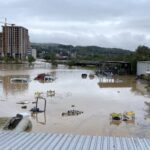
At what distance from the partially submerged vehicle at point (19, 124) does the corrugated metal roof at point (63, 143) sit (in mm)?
9402

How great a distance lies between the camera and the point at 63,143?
9.47 meters

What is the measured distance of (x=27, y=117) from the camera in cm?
2150

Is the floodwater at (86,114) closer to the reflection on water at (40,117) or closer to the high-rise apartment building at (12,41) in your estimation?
the reflection on water at (40,117)

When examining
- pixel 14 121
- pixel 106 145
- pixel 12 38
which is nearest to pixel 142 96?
pixel 14 121

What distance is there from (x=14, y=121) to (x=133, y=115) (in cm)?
933

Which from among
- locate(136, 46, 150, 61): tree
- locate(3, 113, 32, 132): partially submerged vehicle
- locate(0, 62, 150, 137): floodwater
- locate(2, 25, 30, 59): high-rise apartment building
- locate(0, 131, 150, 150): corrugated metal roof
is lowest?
locate(0, 62, 150, 137): floodwater

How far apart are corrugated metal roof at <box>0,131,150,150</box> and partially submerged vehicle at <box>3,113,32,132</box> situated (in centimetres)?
940

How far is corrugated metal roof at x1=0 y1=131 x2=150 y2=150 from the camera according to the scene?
898 centimetres

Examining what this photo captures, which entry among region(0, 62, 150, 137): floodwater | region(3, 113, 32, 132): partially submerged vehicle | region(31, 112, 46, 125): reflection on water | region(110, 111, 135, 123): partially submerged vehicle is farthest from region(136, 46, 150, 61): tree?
region(3, 113, 32, 132): partially submerged vehicle

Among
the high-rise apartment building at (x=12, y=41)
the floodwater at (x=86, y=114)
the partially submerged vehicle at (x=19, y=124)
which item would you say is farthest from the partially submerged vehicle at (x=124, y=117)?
the high-rise apartment building at (x=12, y=41)

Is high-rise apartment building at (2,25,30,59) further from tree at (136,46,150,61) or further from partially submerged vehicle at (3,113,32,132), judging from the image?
partially submerged vehicle at (3,113,32,132)

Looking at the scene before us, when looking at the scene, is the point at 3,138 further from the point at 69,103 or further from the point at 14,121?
the point at 69,103

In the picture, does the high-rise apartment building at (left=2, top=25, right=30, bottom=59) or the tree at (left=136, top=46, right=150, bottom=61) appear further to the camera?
the high-rise apartment building at (left=2, top=25, right=30, bottom=59)

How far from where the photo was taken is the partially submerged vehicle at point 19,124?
19.8m
